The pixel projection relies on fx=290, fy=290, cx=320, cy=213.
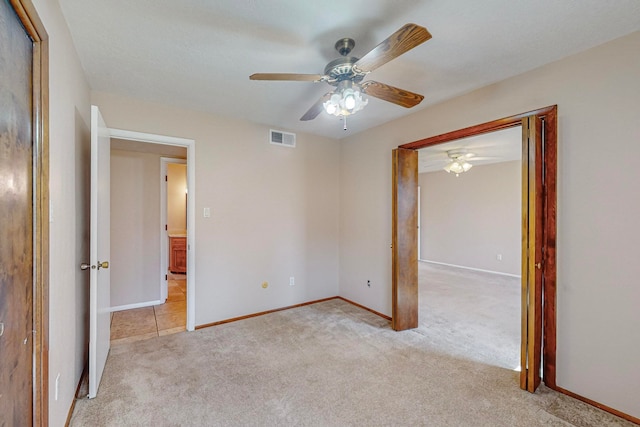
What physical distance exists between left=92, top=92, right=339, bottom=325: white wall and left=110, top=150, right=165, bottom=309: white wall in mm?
1228

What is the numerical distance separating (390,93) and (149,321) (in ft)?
11.6

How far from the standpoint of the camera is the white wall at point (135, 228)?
3.75 m

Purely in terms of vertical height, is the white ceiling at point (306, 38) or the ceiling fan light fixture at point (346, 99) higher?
the white ceiling at point (306, 38)

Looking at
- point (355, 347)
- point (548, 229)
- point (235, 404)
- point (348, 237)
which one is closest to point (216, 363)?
point (235, 404)

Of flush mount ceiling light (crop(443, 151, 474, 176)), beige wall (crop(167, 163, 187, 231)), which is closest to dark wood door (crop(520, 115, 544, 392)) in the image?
flush mount ceiling light (crop(443, 151, 474, 176))

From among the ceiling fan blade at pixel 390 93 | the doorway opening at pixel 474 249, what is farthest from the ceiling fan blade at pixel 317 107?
the doorway opening at pixel 474 249

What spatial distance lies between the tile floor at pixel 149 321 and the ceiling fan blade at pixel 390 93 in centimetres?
301

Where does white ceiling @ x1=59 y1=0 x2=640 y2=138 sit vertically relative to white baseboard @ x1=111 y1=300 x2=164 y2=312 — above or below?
above

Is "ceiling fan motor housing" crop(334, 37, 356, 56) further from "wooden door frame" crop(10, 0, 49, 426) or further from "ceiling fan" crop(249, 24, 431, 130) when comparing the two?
"wooden door frame" crop(10, 0, 49, 426)

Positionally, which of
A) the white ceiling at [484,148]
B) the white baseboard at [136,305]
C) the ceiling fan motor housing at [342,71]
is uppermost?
the white ceiling at [484,148]

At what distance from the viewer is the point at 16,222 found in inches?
42.0

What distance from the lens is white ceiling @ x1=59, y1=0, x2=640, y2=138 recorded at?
1.56 metres

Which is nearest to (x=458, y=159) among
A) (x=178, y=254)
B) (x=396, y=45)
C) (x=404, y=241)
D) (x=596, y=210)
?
(x=404, y=241)

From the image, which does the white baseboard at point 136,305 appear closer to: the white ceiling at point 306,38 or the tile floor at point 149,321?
the tile floor at point 149,321
